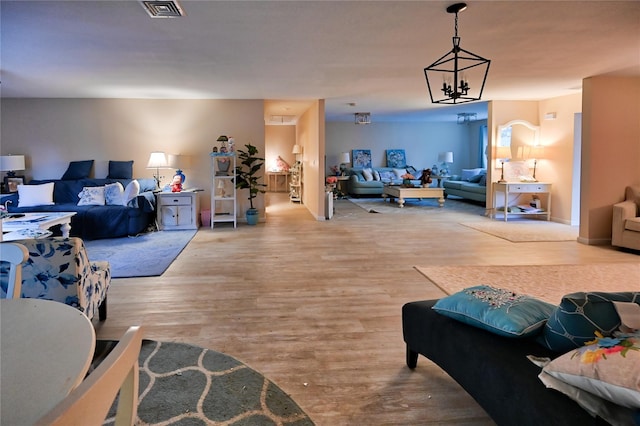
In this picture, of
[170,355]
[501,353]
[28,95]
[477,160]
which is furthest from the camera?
[477,160]

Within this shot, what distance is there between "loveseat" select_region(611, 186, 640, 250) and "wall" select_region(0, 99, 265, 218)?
5591 millimetres

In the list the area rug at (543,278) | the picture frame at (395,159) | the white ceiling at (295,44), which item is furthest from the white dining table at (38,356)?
the picture frame at (395,159)

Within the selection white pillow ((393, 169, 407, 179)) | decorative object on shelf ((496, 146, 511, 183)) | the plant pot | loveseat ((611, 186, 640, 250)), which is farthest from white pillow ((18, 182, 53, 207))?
white pillow ((393, 169, 407, 179))

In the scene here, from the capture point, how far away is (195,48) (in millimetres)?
4039

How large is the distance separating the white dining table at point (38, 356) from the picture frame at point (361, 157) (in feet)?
40.0

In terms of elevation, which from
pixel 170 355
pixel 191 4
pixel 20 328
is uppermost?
pixel 191 4

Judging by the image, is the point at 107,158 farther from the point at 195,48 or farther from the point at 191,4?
the point at 191,4

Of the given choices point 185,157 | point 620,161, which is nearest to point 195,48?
point 185,157

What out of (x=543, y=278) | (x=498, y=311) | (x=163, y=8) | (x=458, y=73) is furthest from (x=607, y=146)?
(x=163, y=8)

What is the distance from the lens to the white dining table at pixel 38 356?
26.4 inches

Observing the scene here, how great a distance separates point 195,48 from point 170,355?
9.80ft

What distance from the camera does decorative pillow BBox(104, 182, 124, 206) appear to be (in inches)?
255

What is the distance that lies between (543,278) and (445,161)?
881 cm

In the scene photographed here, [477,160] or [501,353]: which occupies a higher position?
[477,160]
